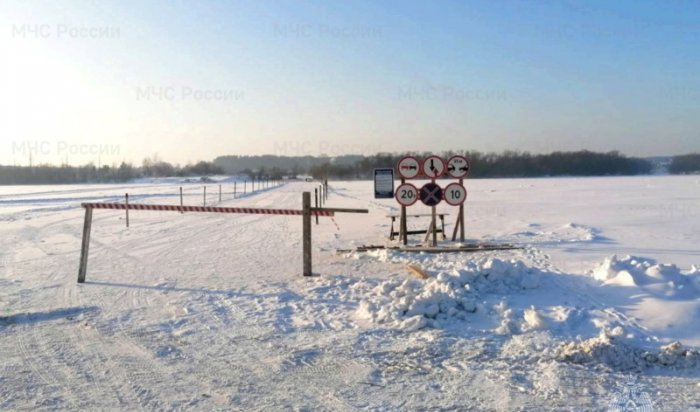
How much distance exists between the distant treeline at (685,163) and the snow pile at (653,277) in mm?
162659

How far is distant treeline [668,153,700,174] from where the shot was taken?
498ft

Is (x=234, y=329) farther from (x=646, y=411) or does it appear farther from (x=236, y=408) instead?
(x=646, y=411)

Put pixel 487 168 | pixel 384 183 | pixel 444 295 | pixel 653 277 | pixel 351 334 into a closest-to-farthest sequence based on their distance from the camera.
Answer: pixel 351 334 < pixel 444 295 < pixel 653 277 < pixel 384 183 < pixel 487 168

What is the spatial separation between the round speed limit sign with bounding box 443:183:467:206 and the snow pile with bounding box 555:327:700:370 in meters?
7.40

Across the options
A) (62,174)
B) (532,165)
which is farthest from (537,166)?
(62,174)

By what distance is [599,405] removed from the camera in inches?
170

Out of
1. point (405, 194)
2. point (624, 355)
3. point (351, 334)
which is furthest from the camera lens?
point (405, 194)

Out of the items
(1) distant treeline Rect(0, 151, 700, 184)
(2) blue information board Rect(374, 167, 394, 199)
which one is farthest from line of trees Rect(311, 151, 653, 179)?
(2) blue information board Rect(374, 167, 394, 199)

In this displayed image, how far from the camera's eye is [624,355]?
206 inches

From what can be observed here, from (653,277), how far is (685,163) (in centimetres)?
17288

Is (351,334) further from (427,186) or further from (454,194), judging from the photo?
(454,194)

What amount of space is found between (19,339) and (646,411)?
606cm

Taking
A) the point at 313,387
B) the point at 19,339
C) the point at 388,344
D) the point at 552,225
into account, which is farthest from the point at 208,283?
the point at 552,225

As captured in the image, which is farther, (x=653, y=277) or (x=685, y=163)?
(x=685, y=163)
